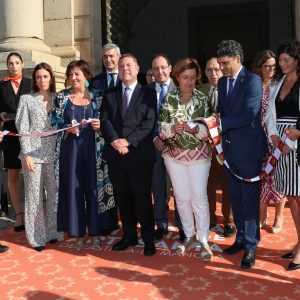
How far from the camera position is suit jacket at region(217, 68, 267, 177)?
13.4ft

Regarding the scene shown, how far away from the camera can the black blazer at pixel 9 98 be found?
5.72 m

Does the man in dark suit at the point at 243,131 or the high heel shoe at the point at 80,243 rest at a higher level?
the man in dark suit at the point at 243,131

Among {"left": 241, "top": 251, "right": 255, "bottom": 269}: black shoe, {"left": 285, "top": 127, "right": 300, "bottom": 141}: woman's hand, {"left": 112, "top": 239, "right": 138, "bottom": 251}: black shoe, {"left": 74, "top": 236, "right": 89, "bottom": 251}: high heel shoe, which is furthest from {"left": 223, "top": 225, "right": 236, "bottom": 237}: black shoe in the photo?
{"left": 285, "top": 127, "right": 300, "bottom": 141}: woman's hand

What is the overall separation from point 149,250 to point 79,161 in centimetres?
117

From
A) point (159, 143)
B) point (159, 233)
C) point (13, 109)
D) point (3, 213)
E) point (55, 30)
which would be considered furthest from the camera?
point (55, 30)

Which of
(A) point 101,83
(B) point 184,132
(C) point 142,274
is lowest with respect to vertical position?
(C) point 142,274

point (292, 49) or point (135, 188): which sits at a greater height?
point (292, 49)

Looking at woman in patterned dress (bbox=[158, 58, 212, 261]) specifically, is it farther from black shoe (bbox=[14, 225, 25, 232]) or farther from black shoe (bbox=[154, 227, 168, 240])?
black shoe (bbox=[14, 225, 25, 232])

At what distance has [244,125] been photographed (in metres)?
4.09

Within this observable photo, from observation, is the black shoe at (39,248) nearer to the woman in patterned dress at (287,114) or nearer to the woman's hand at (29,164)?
the woman's hand at (29,164)

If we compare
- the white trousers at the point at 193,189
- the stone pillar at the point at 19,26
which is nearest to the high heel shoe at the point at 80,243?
the white trousers at the point at 193,189

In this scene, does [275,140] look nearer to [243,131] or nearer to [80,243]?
[243,131]

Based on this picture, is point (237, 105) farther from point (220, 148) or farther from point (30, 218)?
point (30, 218)

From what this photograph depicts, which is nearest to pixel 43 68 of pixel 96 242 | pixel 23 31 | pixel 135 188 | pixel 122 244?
pixel 135 188
